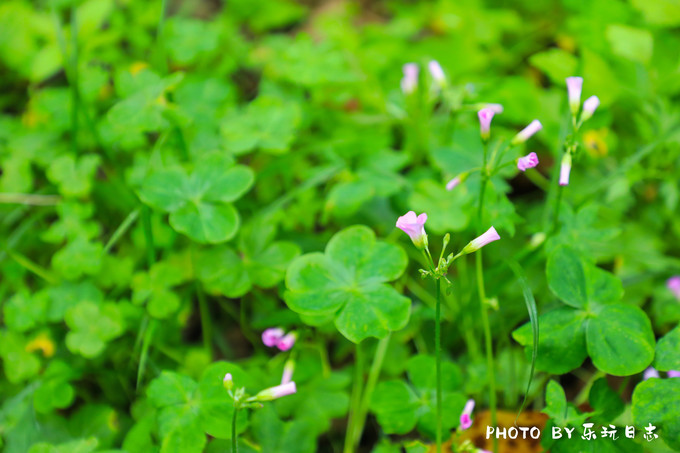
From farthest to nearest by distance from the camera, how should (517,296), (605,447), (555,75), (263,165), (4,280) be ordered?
1. (263,165)
2. (555,75)
3. (4,280)
4. (517,296)
5. (605,447)

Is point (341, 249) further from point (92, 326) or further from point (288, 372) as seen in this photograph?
point (92, 326)

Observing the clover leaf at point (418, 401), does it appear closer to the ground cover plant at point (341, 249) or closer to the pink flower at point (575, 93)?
the ground cover plant at point (341, 249)

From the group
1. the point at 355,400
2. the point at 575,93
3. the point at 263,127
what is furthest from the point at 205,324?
the point at 575,93

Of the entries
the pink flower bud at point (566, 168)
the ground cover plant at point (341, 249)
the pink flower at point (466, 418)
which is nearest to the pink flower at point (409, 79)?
the ground cover plant at point (341, 249)

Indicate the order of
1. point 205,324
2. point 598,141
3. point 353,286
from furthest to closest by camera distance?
1. point 598,141
2. point 205,324
3. point 353,286

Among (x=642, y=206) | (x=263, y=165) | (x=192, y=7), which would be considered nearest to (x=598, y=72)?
(x=642, y=206)

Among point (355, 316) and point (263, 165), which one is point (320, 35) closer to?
point (263, 165)

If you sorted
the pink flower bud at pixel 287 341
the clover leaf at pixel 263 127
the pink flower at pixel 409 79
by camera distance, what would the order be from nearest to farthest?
the pink flower bud at pixel 287 341 → the clover leaf at pixel 263 127 → the pink flower at pixel 409 79
